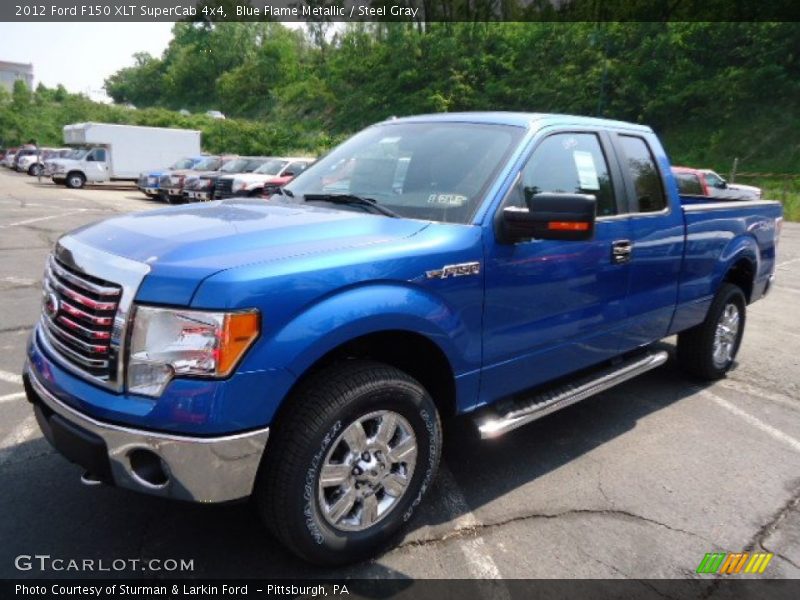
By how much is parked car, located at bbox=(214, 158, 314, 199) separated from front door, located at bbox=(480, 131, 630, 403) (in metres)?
12.3

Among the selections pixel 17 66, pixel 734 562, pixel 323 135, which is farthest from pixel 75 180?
pixel 17 66

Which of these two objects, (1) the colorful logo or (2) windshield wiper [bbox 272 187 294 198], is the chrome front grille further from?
(1) the colorful logo

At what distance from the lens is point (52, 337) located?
257 centimetres

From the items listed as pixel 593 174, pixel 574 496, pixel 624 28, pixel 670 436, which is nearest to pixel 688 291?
pixel 670 436

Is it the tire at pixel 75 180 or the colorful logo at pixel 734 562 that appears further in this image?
the tire at pixel 75 180

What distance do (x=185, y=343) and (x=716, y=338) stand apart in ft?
14.3

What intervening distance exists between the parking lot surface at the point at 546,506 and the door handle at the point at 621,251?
1.18m

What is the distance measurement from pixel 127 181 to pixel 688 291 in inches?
1291

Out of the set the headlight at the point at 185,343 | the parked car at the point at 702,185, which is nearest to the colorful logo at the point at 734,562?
the headlight at the point at 185,343

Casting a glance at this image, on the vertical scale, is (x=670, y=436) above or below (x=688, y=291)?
below

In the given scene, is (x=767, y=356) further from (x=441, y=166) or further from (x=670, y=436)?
(x=441, y=166)

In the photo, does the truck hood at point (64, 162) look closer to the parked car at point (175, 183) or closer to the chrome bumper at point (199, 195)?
the parked car at point (175, 183)

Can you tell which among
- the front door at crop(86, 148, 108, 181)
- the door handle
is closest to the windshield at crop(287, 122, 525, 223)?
the door handle

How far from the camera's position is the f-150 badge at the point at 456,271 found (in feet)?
8.74
